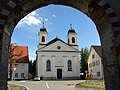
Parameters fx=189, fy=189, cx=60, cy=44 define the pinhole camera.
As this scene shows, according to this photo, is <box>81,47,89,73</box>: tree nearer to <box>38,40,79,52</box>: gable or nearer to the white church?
the white church

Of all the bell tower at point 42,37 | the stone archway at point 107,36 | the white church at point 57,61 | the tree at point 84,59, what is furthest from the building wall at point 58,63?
the stone archway at point 107,36

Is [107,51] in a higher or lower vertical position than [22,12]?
lower

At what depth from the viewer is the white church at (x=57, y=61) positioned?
166 feet

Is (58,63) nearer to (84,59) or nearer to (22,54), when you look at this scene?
(22,54)

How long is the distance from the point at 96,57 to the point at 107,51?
4602cm

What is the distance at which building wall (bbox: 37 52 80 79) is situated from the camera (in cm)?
5030

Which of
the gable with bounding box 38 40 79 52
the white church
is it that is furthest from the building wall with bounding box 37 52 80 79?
the gable with bounding box 38 40 79 52

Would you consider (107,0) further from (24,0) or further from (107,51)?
(24,0)

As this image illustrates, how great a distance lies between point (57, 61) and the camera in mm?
51906

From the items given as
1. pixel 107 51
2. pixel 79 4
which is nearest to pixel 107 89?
pixel 107 51

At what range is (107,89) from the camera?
5746 millimetres

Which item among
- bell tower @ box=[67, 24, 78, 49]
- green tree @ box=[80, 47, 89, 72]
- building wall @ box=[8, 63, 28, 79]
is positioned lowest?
building wall @ box=[8, 63, 28, 79]

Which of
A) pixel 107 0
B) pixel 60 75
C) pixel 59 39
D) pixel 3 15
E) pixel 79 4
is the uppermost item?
pixel 59 39

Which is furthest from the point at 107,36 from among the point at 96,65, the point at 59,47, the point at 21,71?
the point at 21,71
